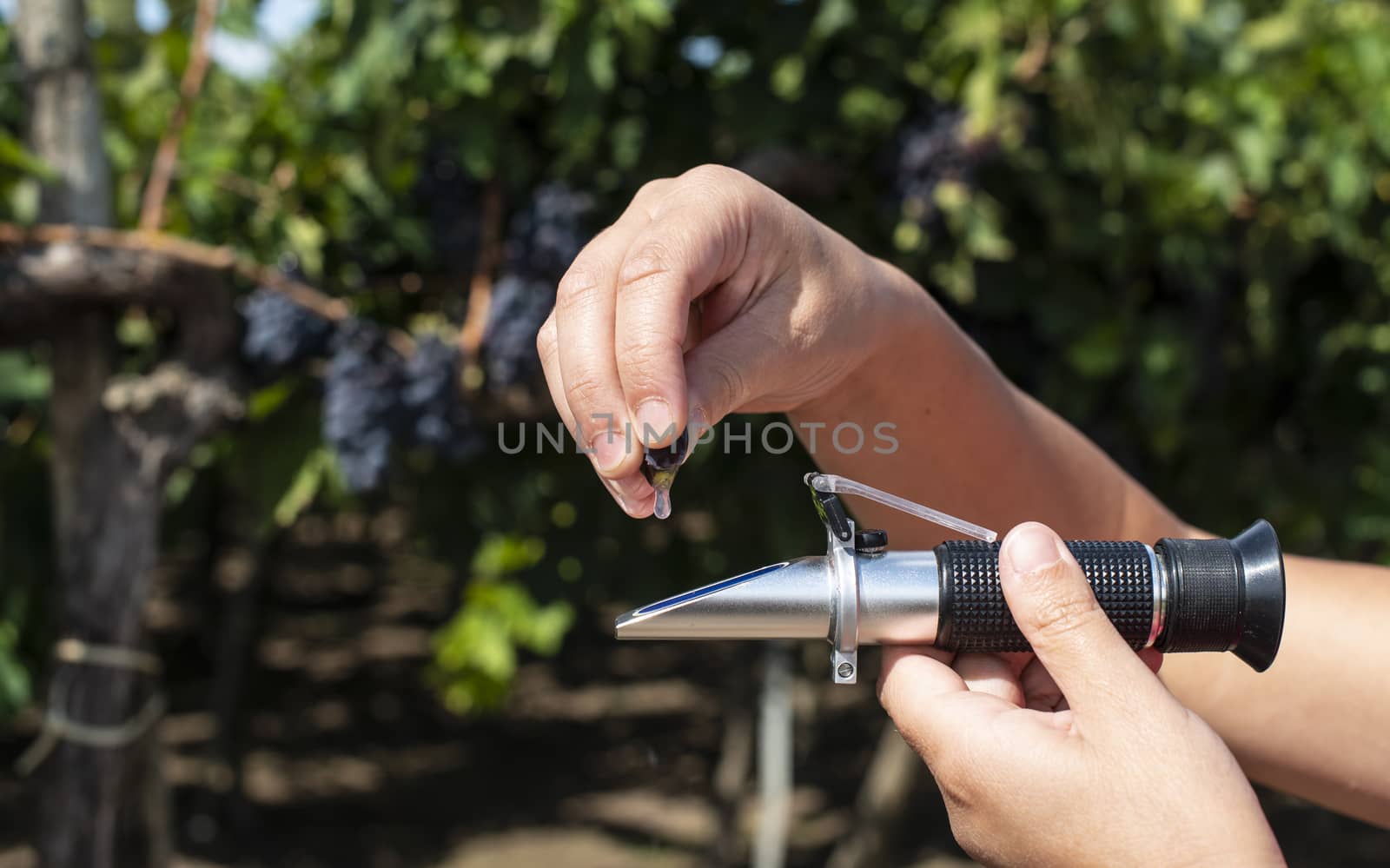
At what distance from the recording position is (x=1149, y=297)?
2.13 meters

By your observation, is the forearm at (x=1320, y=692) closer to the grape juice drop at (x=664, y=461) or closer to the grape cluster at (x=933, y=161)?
the grape juice drop at (x=664, y=461)

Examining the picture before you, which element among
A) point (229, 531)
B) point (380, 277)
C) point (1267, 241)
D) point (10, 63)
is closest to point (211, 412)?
point (380, 277)

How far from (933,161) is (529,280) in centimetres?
64

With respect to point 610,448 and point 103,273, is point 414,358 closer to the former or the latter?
point 103,273

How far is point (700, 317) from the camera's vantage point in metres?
0.86

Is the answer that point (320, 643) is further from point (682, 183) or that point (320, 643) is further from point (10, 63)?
point (682, 183)

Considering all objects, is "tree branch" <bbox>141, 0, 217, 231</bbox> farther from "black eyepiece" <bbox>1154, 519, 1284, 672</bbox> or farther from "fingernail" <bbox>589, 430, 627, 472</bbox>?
"black eyepiece" <bbox>1154, 519, 1284, 672</bbox>

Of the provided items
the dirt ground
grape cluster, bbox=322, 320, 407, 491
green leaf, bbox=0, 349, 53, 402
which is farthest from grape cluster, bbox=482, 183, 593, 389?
the dirt ground

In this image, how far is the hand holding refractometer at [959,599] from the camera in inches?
31.5

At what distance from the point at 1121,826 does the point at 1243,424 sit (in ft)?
5.96

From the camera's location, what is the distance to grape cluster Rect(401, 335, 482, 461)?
1658 mm

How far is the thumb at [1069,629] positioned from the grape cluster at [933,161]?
3.64ft

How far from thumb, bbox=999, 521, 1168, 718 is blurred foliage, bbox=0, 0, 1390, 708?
3.56 ft

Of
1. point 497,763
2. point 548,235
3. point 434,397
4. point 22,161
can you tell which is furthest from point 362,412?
point 497,763
